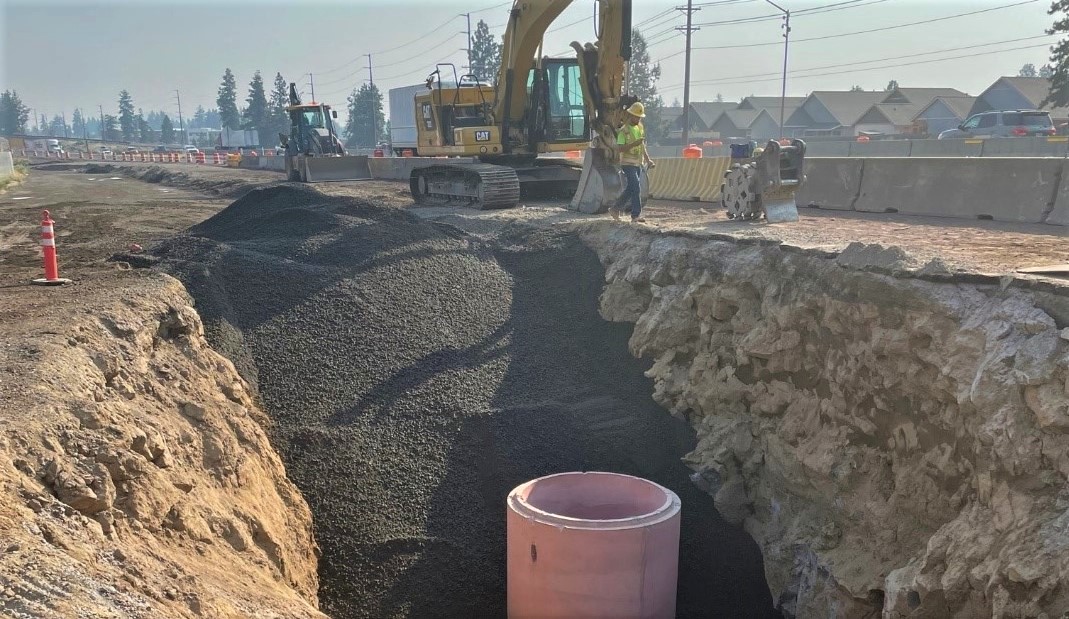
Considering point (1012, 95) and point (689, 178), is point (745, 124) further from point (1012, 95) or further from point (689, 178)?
point (689, 178)

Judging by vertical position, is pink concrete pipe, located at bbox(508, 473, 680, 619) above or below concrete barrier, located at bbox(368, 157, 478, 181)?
below

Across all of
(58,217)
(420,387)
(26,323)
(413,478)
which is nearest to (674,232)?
(420,387)

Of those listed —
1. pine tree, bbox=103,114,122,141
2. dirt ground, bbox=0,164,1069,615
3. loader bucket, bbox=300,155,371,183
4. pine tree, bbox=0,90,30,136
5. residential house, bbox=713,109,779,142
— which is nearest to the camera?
dirt ground, bbox=0,164,1069,615

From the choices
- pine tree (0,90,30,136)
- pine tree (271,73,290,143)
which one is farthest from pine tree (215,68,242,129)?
pine tree (0,90,30,136)

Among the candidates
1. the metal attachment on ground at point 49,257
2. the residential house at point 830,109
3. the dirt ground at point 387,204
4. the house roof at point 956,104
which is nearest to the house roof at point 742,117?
the residential house at point 830,109

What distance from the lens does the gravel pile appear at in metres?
6.47

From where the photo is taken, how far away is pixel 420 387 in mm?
7625

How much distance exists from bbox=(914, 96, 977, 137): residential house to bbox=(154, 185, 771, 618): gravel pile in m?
51.5

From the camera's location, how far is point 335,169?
24.5m

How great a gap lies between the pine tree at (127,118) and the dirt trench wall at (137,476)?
152224 millimetres

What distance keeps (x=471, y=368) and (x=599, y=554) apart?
2870 mm

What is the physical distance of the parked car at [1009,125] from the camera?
27.8 metres

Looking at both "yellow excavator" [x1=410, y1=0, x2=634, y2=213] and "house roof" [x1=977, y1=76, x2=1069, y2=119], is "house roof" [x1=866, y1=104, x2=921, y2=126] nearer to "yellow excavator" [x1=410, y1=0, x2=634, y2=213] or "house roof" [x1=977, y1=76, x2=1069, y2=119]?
"house roof" [x1=977, y1=76, x2=1069, y2=119]

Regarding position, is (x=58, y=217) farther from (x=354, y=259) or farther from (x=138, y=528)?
(x=138, y=528)
